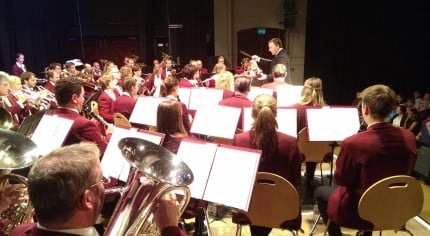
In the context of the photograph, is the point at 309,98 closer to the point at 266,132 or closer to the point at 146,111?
the point at 266,132

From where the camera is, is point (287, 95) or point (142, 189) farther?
point (287, 95)

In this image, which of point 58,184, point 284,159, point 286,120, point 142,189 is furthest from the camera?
point 286,120

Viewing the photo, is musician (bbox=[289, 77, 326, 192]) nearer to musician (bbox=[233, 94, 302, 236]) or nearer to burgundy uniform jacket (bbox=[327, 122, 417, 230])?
musician (bbox=[233, 94, 302, 236])

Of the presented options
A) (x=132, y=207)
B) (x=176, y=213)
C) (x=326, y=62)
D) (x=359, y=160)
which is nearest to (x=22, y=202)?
(x=132, y=207)

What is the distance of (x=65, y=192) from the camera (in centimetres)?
125

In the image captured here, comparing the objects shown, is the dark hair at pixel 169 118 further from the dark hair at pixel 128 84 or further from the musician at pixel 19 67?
the musician at pixel 19 67

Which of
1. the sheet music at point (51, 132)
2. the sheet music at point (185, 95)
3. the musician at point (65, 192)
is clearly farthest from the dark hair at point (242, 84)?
the musician at point (65, 192)

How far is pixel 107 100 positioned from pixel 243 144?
329 centimetres

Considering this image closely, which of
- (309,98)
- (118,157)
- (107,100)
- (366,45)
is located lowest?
(107,100)

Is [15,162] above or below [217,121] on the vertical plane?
above

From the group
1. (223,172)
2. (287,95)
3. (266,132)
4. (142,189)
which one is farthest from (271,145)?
(287,95)

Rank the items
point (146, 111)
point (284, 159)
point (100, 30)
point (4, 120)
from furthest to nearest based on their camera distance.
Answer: point (100, 30) → point (146, 111) → point (284, 159) → point (4, 120)

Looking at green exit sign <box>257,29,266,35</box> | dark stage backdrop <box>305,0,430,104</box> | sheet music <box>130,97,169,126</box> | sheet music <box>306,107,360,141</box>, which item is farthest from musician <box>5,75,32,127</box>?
dark stage backdrop <box>305,0,430,104</box>

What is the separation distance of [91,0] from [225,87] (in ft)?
30.7
